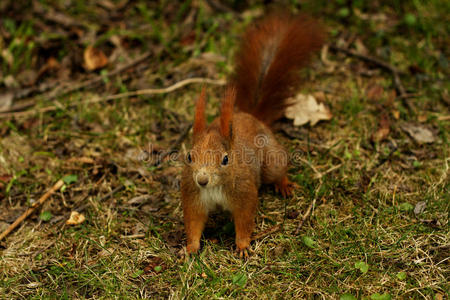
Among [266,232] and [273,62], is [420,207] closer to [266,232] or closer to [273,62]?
[266,232]

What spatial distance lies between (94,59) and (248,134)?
215 cm

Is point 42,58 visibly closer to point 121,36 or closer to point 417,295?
point 121,36

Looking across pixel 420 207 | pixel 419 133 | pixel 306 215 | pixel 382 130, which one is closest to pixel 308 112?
pixel 382 130

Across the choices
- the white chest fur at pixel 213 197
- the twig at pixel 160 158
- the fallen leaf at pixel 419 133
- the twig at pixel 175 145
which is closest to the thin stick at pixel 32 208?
the twig at pixel 160 158

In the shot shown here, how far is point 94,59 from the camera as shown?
424 centimetres

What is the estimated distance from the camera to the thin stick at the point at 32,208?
2851 millimetres

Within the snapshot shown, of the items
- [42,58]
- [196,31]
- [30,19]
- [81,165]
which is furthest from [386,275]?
[30,19]

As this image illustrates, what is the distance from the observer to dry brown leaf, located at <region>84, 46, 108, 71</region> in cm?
423

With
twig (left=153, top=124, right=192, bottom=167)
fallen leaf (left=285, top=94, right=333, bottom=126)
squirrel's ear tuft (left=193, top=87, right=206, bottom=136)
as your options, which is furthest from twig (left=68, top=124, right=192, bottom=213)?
squirrel's ear tuft (left=193, top=87, right=206, bottom=136)

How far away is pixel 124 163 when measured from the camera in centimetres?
338

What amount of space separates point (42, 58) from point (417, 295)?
391 centimetres

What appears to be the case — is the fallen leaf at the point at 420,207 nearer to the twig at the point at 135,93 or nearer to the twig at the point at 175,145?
the twig at the point at 175,145

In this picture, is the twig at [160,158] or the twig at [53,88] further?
the twig at [53,88]

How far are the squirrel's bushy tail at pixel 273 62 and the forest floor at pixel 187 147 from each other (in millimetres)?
481
